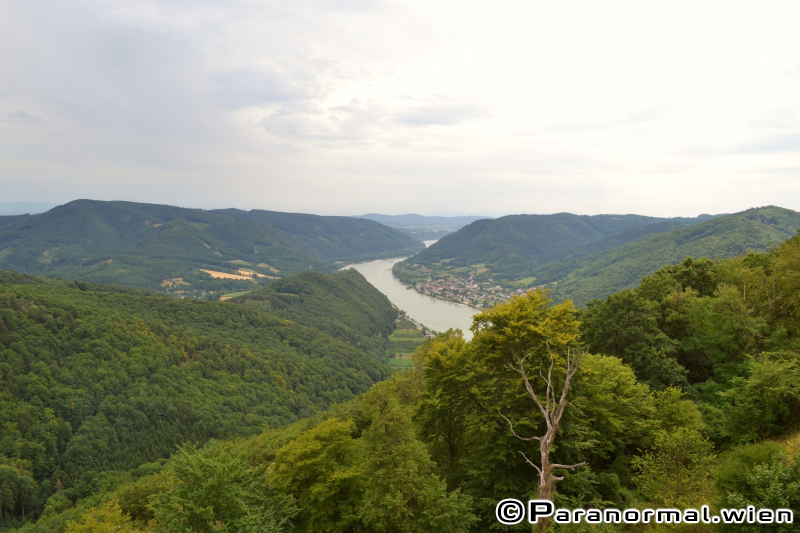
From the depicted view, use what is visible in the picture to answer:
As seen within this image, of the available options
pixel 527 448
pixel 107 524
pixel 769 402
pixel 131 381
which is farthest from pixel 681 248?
pixel 131 381

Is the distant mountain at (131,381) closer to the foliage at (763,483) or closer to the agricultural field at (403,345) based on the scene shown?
the agricultural field at (403,345)

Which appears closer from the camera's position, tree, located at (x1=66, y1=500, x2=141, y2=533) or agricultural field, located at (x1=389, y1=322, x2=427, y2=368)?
tree, located at (x1=66, y1=500, x2=141, y2=533)

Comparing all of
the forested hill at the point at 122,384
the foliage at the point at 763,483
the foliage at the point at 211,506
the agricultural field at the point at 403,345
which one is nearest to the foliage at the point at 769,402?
the foliage at the point at 763,483

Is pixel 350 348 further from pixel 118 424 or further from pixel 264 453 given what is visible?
pixel 264 453

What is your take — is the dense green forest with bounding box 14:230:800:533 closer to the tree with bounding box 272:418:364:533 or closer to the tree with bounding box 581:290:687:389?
the tree with bounding box 272:418:364:533

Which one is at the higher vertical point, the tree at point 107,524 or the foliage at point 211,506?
the foliage at point 211,506

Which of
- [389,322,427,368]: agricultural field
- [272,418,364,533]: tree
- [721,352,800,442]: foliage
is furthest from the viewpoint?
[389,322,427,368]: agricultural field

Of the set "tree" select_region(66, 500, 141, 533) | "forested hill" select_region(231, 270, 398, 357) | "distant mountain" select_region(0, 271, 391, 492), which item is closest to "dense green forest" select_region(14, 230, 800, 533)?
"tree" select_region(66, 500, 141, 533)
